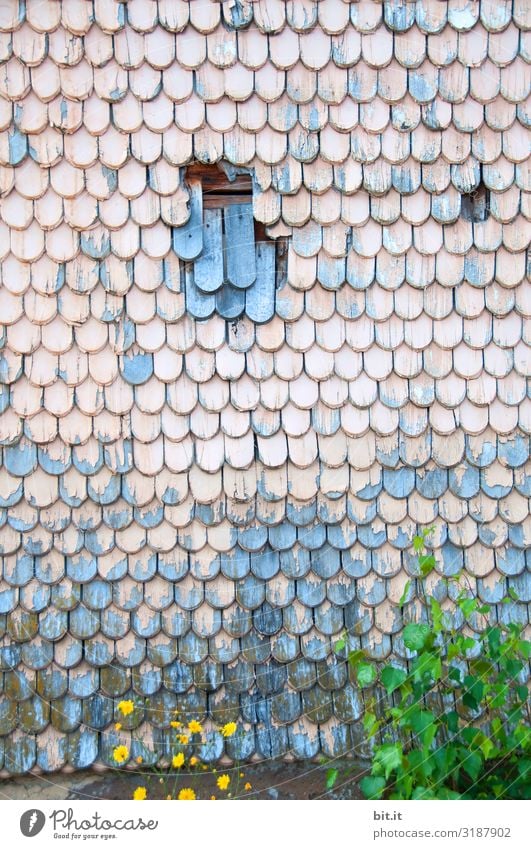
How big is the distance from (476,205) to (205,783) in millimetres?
2513

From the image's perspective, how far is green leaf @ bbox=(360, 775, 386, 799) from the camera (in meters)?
2.98

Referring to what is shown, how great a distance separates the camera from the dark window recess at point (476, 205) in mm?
3348

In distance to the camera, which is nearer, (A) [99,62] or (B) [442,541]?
(A) [99,62]

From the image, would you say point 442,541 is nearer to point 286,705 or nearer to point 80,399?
point 286,705

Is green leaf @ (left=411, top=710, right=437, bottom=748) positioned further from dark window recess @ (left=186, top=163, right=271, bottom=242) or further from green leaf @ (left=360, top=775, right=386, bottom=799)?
dark window recess @ (left=186, top=163, right=271, bottom=242)

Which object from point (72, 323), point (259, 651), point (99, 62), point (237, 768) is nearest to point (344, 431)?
point (259, 651)

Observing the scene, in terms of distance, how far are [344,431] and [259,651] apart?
94 cm

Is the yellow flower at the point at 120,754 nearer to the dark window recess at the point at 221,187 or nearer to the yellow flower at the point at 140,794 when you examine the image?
the yellow flower at the point at 140,794

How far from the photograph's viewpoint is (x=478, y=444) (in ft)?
11.2

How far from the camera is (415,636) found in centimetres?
308

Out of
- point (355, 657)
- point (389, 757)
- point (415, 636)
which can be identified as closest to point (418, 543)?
point (415, 636)

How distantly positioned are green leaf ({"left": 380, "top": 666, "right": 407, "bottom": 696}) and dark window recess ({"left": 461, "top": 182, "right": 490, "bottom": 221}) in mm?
1758

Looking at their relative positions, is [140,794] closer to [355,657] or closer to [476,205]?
[355,657]

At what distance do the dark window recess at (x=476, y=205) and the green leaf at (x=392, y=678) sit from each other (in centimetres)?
176
